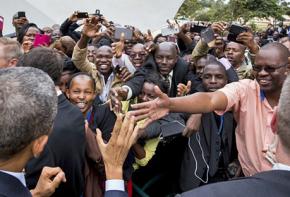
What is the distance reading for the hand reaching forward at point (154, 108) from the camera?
2.16 metres

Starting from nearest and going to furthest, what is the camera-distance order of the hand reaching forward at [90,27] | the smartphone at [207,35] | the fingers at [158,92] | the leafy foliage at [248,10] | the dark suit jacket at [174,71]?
the fingers at [158,92]
the dark suit jacket at [174,71]
the hand reaching forward at [90,27]
the smartphone at [207,35]
the leafy foliage at [248,10]

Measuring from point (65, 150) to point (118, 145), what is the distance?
30.2 inches

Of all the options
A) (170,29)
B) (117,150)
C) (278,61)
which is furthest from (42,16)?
(117,150)

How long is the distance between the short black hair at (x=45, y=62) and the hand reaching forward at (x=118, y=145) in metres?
0.85

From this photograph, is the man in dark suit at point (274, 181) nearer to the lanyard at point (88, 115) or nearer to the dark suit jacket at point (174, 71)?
the lanyard at point (88, 115)

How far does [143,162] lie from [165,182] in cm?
55

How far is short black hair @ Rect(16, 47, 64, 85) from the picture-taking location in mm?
2334

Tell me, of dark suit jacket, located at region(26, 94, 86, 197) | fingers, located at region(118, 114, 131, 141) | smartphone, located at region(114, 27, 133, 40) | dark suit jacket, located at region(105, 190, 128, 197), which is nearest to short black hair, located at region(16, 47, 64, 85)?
dark suit jacket, located at region(26, 94, 86, 197)

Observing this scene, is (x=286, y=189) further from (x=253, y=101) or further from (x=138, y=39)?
(x=138, y=39)

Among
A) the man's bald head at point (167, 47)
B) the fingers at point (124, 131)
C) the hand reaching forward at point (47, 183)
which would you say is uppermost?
the man's bald head at point (167, 47)

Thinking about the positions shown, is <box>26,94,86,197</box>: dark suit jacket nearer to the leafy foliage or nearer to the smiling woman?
the smiling woman

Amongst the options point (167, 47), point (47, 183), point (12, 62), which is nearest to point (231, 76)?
point (167, 47)

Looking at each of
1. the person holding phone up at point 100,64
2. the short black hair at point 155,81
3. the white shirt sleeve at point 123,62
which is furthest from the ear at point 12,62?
the white shirt sleeve at point 123,62

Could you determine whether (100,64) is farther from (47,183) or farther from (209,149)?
(47,183)
